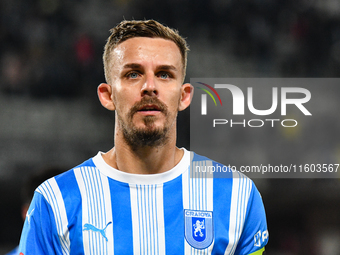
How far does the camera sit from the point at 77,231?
188 cm

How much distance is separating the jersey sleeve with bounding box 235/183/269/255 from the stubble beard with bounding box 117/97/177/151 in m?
0.63

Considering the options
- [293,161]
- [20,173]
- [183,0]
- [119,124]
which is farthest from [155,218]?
[183,0]

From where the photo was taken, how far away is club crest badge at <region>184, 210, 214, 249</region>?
1.94 meters

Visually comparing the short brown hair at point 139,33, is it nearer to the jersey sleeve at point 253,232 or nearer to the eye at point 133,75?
the eye at point 133,75

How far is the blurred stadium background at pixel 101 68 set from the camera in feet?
18.7

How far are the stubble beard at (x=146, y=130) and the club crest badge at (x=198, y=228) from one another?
429 mm

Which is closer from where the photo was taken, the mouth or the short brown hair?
the mouth

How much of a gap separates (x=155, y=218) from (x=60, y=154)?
405 cm

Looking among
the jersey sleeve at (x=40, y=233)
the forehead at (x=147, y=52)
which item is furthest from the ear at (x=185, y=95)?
the jersey sleeve at (x=40, y=233)

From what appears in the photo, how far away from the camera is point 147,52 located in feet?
6.23

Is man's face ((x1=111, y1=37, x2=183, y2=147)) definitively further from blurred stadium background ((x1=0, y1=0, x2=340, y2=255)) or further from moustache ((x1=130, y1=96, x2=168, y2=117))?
blurred stadium background ((x1=0, y1=0, x2=340, y2=255))

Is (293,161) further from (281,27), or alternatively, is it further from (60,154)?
(60,154)

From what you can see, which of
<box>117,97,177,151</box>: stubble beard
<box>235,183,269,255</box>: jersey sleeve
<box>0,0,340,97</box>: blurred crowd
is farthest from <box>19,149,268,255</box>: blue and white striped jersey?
<box>0,0,340,97</box>: blurred crowd

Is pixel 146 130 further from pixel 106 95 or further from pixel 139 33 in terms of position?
pixel 139 33
